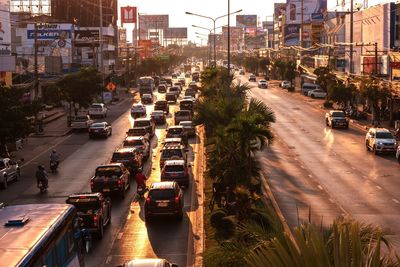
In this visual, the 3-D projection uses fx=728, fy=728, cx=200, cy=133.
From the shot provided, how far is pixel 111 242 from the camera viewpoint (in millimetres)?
24078

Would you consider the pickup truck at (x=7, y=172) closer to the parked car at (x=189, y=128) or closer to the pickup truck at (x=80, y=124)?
the parked car at (x=189, y=128)

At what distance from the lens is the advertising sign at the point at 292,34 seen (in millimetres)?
184125

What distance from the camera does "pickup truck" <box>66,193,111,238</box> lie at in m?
23.7

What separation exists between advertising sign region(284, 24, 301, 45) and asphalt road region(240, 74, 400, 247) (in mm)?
121828

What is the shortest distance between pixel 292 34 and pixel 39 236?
176m

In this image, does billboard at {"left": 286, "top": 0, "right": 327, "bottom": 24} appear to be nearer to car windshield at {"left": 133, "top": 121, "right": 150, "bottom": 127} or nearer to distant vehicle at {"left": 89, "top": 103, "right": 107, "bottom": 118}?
distant vehicle at {"left": 89, "top": 103, "right": 107, "bottom": 118}

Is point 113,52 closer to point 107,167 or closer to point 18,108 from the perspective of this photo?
point 18,108

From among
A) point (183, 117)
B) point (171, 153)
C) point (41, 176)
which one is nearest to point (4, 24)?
point (183, 117)

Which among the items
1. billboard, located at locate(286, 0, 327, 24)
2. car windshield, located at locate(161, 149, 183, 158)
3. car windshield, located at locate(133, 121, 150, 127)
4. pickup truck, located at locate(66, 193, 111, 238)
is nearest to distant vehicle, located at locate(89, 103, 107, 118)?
car windshield, located at locate(133, 121, 150, 127)

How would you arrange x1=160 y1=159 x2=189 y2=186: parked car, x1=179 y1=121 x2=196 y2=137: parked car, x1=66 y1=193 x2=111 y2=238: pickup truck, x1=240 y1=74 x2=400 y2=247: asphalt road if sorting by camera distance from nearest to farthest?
x1=66 y1=193 x2=111 y2=238: pickup truck < x1=240 y1=74 x2=400 y2=247: asphalt road < x1=160 y1=159 x2=189 y2=186: parked car < x1=179 y1=121 x2=196 y2=137: parked car

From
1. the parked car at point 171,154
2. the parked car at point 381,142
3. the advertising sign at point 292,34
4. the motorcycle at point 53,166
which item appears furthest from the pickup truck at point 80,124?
the advertising sign at point 292,34

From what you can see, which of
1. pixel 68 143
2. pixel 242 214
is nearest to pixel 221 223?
pixel 242 214

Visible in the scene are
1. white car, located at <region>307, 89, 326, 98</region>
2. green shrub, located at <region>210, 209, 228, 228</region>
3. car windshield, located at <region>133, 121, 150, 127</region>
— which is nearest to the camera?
green shrub, located at <region>210, 209, 228, 228</region>

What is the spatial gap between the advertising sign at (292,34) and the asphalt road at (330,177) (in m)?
122
